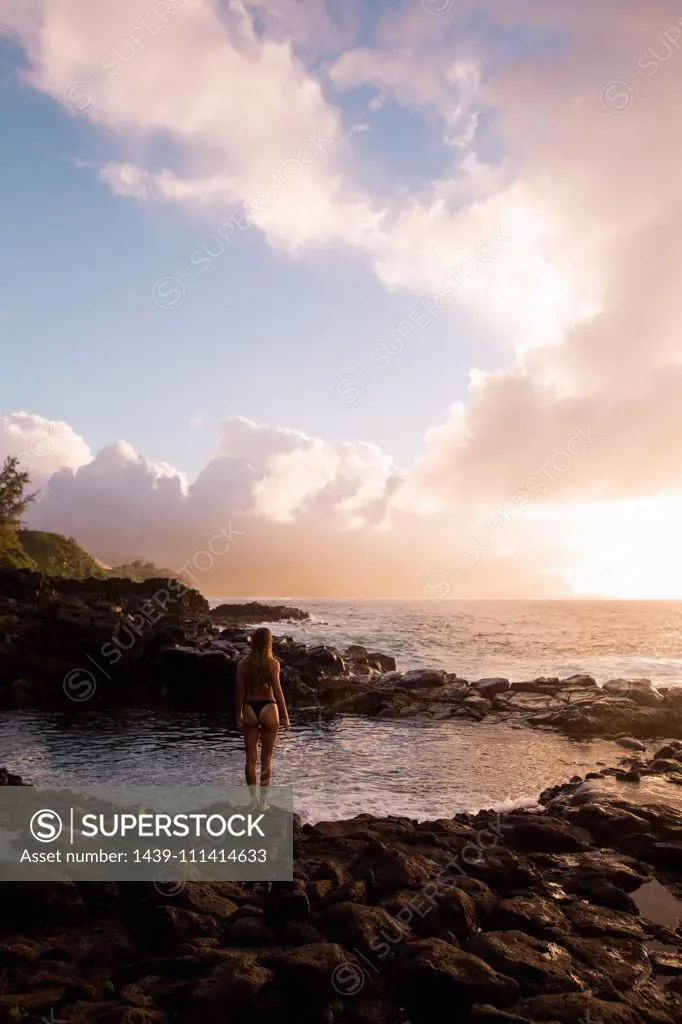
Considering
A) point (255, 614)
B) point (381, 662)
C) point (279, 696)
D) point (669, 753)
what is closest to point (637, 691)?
point (669, 753)

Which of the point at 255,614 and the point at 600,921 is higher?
the point at 255,614

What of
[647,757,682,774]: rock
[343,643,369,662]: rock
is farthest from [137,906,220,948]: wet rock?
[343,643,369,662]: rock

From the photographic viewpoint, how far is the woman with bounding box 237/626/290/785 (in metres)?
10.6

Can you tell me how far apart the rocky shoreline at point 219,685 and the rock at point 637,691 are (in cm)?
5

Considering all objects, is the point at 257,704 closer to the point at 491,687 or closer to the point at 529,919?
the point at 529,919

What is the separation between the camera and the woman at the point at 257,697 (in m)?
10.6

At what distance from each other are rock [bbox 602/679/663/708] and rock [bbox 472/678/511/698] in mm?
4522

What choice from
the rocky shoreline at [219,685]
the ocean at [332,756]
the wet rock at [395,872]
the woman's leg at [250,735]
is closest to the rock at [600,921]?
the wet rock at [395,872]

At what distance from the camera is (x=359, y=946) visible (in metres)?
7.04

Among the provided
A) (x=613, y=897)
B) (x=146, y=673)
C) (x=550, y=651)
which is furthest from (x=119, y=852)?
(x=550, y=651)

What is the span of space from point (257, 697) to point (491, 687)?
72.7ft

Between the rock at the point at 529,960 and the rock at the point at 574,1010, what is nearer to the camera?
the rock at the point at 574,1010

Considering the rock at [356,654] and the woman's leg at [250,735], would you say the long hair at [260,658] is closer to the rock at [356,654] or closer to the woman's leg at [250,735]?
the woman's leg at [250,735]

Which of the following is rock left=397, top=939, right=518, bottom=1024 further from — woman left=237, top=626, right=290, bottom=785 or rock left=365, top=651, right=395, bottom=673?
rock left=365, top=651, right=395, bottom=673
